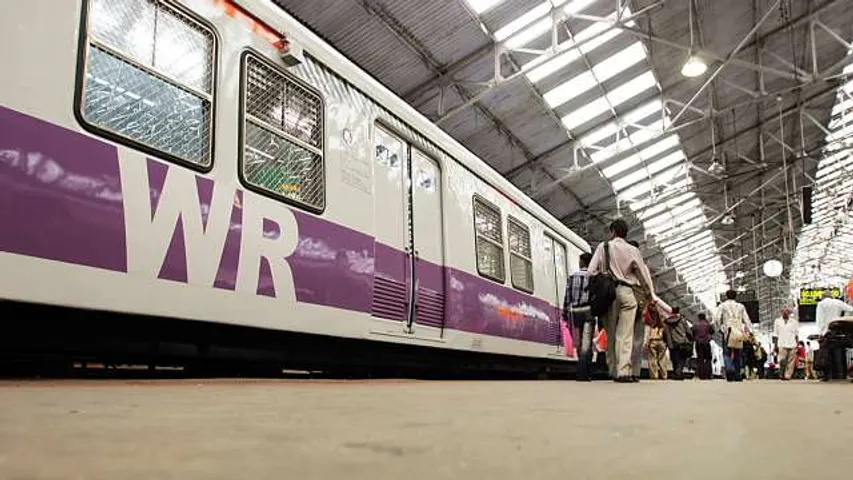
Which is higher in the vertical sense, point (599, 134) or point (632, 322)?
point (599, 134)

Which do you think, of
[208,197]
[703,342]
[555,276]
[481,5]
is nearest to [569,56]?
[481,5]

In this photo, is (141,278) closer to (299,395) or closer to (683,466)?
(299,395)

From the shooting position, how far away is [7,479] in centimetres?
89

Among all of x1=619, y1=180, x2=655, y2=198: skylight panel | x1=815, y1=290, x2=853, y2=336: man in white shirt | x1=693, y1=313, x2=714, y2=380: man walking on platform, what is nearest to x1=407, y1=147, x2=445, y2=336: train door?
x1=815, y1=290, x2=853, y2=336: man in white shirt

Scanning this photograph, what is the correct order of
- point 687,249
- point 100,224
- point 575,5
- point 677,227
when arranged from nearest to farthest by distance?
point 100,224
point 575,5
point 677,227
point 687,249

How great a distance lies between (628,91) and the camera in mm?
14148

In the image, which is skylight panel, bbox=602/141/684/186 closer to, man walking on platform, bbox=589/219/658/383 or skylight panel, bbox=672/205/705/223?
skylight panel, bbox=672/205/705/223

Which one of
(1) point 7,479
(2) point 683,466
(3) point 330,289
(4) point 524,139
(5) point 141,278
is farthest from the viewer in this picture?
(4) point 524,139

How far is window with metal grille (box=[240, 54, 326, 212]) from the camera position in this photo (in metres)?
4.20

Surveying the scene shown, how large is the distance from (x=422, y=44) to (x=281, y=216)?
670 centimetres

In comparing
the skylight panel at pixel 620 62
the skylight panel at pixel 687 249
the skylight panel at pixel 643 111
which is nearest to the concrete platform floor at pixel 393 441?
the skylight panel at pixel 620 62

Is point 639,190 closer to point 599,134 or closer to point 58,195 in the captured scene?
point 599,134

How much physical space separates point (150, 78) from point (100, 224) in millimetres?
869

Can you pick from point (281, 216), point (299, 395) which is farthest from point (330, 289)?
point (299, 395)
